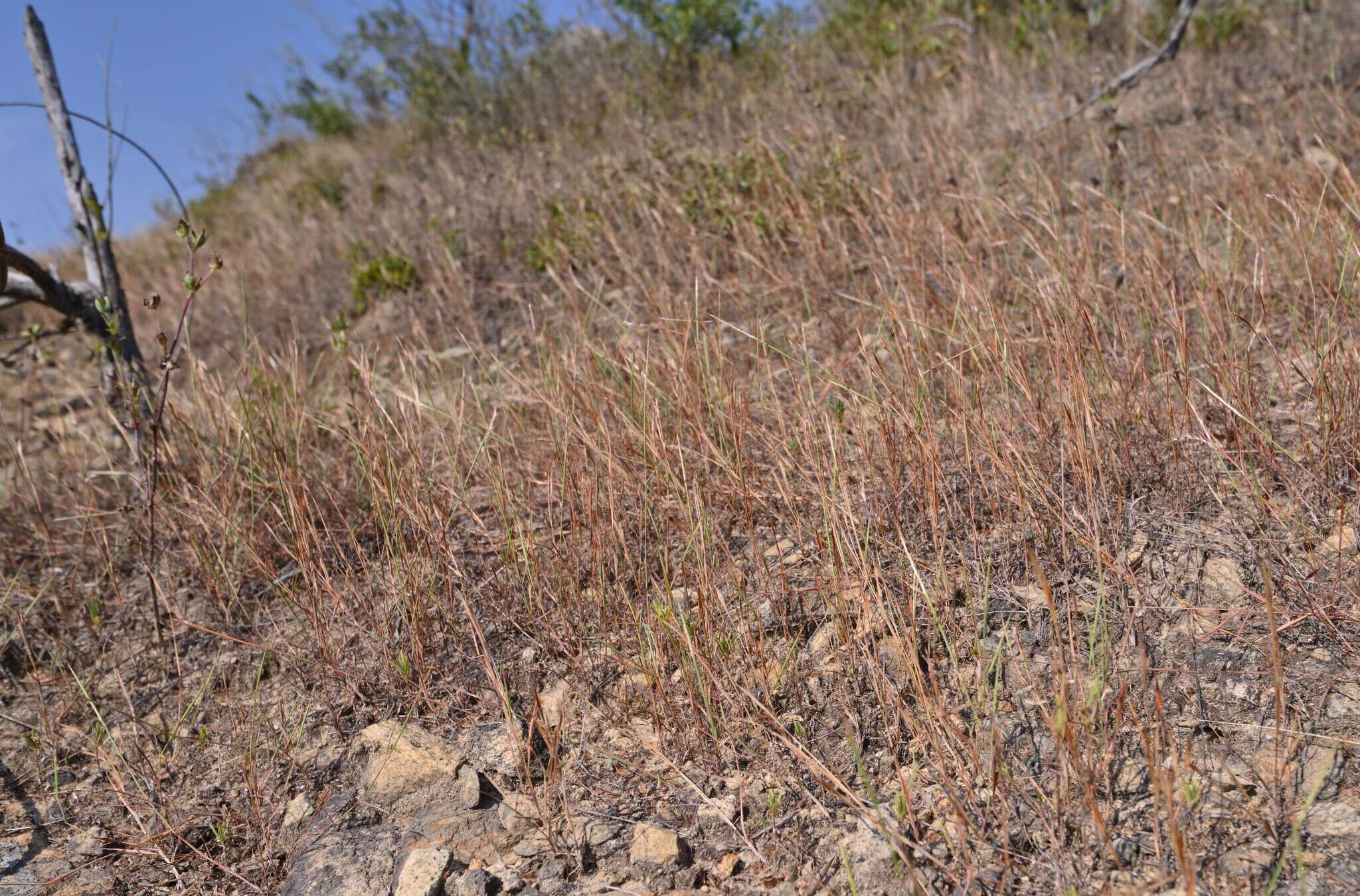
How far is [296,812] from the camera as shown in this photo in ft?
7.09

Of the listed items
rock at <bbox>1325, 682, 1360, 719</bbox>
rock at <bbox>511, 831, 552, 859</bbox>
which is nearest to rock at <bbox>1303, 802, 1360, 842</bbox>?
rock at <bbox>1325, 682, 1360, 719</bbox>

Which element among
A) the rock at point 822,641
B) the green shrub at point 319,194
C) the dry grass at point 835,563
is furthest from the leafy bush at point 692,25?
the rock at point 822,641

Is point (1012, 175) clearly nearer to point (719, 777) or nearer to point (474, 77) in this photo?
point (719, 777)

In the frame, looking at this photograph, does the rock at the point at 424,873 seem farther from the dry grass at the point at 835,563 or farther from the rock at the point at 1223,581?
the rock at the point at 1223,581

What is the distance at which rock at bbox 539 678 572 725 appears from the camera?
223 centimetres

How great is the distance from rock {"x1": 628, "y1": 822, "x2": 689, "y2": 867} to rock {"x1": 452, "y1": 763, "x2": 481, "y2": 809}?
16.5 inches

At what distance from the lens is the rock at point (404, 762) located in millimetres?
2127

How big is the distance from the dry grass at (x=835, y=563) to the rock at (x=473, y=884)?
10.1 inches

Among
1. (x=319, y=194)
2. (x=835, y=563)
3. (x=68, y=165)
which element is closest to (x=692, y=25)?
(x=319, y=194)

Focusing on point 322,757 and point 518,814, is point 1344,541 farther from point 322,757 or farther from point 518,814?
point 322,757

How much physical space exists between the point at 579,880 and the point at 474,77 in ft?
28.5

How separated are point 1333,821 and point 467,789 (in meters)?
1.70

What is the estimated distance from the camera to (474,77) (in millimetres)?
8977

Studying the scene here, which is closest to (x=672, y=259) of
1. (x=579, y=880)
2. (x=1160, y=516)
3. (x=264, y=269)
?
(x=1160, y=516)
